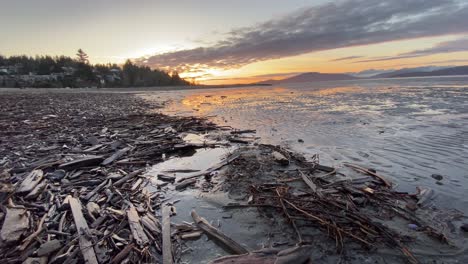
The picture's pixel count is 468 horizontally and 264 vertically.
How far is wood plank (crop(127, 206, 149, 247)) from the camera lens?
154 inches

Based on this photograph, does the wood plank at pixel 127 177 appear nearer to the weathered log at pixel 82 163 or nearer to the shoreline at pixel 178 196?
the shoreline at pixel 178 196

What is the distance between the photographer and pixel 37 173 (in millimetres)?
6289

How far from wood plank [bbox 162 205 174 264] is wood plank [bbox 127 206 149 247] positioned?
0.30m

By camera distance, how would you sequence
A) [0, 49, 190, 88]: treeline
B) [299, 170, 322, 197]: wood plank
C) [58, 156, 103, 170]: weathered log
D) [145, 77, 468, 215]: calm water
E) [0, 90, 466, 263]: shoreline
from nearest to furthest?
1. [0, 90, 466, 263]: shoreline
2. [299, 170, 322, 197]: wood plank
3. [145, 77, 468, 215]: calm water
4. [58, 156, 103, 170]: weathered log
5. [0, 49, 190, 88]: treeline

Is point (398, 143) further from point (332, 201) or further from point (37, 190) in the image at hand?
point (37, 190)

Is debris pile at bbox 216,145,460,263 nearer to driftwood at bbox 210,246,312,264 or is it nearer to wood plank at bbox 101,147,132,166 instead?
driftwood at bbox 210,246,312,264

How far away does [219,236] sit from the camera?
13.6ft

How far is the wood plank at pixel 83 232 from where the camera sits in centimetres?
347

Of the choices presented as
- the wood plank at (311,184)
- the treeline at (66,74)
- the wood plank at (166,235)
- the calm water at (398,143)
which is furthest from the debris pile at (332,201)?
the treeline at (66,74)

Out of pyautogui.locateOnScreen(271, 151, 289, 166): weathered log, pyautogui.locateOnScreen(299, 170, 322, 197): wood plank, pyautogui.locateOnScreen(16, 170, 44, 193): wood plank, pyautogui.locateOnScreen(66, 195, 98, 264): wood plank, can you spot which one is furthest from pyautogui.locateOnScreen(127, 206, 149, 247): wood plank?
pyautogui.locateOnScreen(271, 151, 289, 166): weathered log

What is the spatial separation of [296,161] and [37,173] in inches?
281

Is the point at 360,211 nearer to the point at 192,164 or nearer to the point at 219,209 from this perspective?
the point at 219,209

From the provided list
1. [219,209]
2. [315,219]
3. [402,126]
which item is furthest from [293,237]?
[402,126]

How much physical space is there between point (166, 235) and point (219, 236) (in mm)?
864
